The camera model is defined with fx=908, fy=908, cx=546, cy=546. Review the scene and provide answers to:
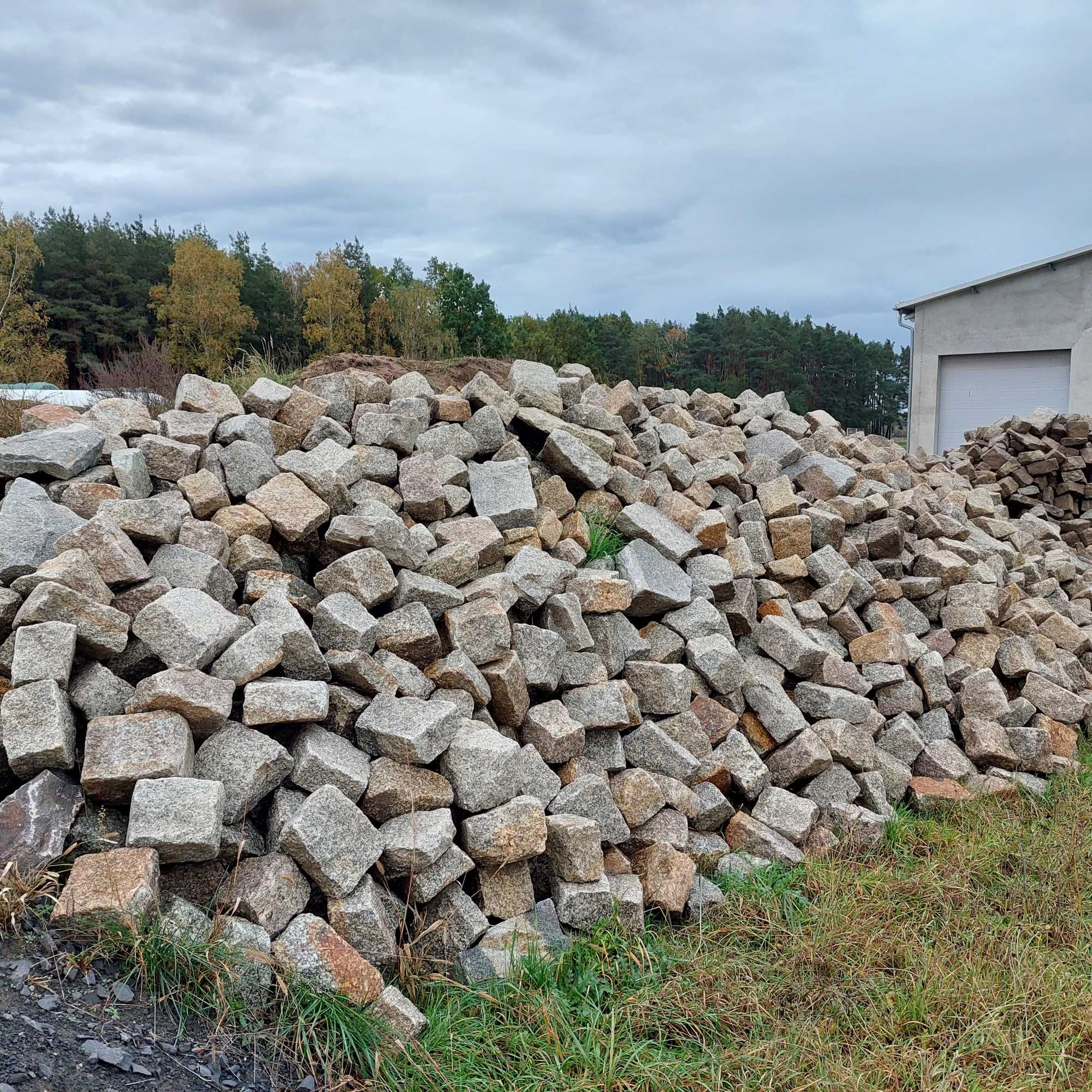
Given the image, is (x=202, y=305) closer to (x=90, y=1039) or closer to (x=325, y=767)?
(x=325, y=767)

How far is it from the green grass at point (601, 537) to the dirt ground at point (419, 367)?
67.7 inches

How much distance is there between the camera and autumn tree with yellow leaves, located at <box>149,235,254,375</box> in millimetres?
27922

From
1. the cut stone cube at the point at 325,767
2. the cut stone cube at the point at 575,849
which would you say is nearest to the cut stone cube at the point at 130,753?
the cut stone cube at the point at 325,767

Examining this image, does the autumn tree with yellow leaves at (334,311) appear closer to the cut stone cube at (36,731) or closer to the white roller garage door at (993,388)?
the white roller garage door at (993,388)

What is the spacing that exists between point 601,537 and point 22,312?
82.8 feet

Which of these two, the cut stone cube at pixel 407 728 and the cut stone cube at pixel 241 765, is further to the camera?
the cut stone cube at pixel 407 728

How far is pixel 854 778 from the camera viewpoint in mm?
4285

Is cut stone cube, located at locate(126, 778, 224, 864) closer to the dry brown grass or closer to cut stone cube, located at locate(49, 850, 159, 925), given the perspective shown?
cut stone cube, located at locate(49, 850, 159, 925)

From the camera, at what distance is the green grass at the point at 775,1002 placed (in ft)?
7.97

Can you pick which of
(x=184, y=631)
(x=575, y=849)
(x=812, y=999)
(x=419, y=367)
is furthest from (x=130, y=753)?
(x=419, y=367)

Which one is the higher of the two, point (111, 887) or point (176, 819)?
point (176, 819)

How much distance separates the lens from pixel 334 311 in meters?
27.3

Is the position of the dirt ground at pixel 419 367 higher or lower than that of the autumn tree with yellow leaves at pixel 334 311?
lower

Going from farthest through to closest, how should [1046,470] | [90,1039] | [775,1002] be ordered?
[1046,470] < [775,1002] < [90,1039]
